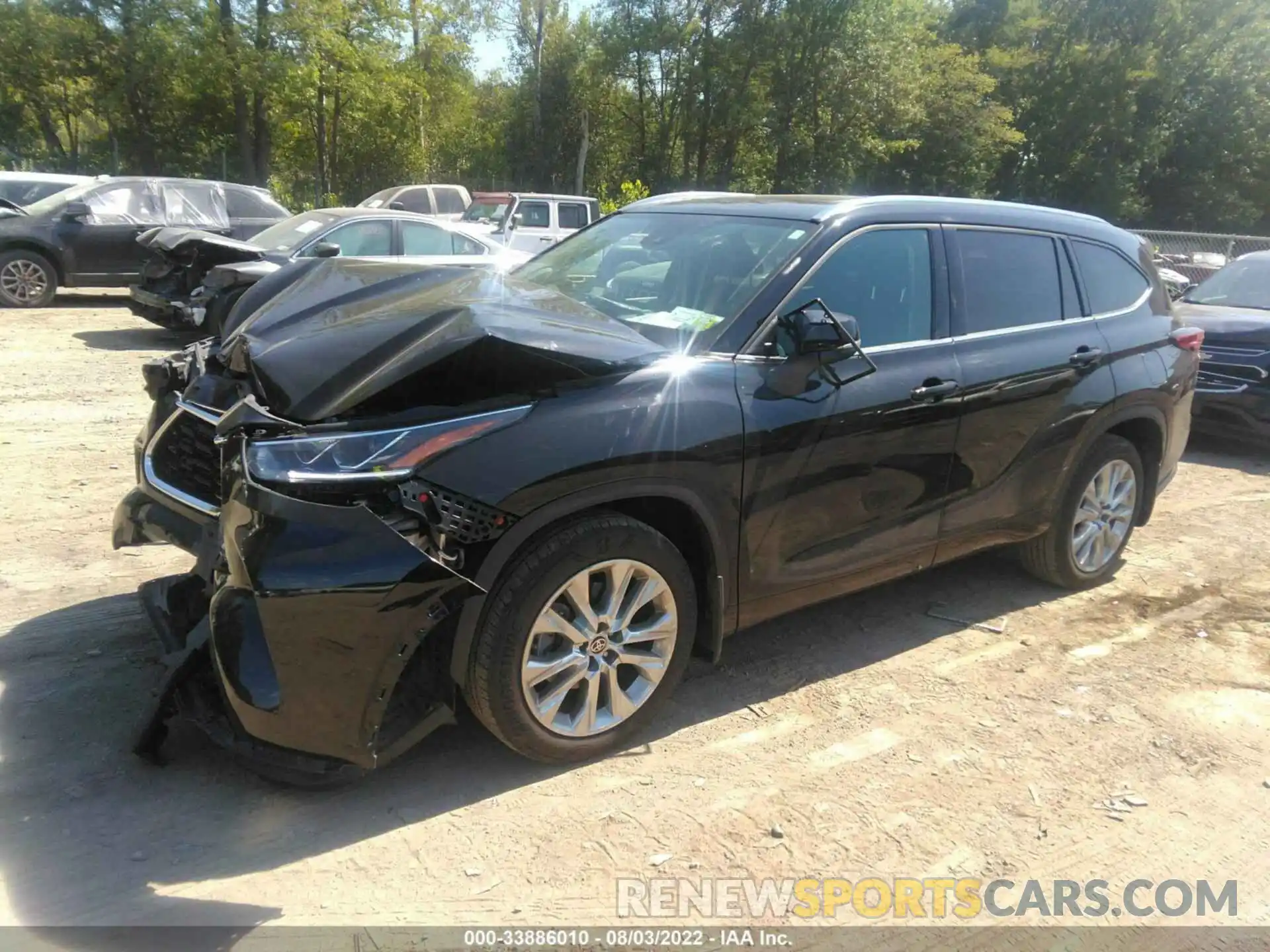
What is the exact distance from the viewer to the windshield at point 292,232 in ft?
35.3

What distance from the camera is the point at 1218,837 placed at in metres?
3.09

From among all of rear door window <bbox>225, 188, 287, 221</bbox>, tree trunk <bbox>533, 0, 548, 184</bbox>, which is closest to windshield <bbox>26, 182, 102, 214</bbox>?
rear door window <bbox>225, 188, 287, 221</bbox>

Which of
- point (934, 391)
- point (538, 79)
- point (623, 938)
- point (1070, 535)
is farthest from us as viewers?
point (538, 79)

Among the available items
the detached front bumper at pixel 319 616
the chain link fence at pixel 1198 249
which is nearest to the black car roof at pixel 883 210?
the detached front bumper at pixel 319 616

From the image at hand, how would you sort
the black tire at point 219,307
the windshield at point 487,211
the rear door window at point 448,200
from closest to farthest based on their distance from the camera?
the black tire at point 219,307 < the windshield at point 487,211 < the rear door window at point 448,200

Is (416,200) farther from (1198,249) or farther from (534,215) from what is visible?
(1198,249)

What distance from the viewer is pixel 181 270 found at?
415 inches

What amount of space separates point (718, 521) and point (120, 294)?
14281mm

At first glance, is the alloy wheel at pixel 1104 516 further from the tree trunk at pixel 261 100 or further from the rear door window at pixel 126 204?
the tree trunk at pixel 261 100

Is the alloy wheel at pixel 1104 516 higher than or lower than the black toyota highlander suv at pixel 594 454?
lower

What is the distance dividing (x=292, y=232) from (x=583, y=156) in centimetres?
2430

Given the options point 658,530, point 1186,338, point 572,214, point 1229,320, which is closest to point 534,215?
point 572,214

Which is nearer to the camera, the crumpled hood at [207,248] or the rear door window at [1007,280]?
the rear door window at [1007,280]

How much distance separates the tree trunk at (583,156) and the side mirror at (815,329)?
32105 millimetres
